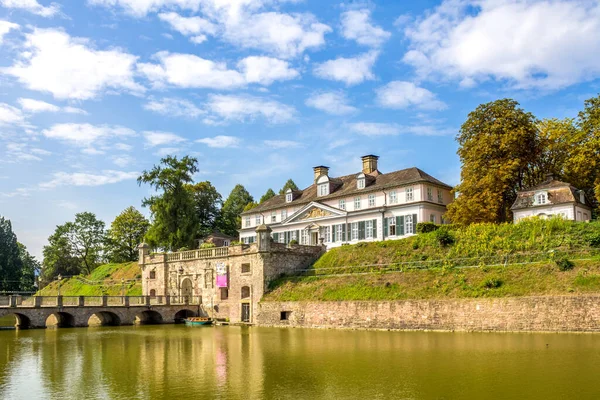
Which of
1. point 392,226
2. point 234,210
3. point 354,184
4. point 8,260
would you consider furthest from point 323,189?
point 8,260

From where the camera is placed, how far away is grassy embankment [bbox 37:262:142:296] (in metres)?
71.1

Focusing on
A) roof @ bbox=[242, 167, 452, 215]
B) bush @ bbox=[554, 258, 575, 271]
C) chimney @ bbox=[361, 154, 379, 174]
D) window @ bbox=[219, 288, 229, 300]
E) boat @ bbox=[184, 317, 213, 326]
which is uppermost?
chimney @ bbox=[361, 154, 379, 174]

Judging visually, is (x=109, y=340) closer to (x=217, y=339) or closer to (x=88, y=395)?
(x=217, y=339)

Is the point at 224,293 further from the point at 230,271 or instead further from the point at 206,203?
the point at 206,203

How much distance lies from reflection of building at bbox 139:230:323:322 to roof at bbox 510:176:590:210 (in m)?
17.6

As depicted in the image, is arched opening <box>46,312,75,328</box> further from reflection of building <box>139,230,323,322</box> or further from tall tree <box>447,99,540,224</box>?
tall tree <box>447,99,540,224</box>

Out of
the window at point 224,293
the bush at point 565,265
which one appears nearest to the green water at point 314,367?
the bush at point 565,265

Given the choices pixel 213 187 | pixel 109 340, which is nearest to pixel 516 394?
pixel 109 340

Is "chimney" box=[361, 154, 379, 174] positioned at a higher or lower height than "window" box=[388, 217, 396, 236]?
higher

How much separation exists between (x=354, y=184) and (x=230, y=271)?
16619 millimetres

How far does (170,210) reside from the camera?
229 feet

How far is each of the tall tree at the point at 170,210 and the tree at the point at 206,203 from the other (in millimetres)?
17909

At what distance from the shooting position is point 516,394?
16.6m

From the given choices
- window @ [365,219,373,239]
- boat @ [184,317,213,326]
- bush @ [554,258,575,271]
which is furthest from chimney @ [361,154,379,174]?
bush @ [554,258,575,271]
